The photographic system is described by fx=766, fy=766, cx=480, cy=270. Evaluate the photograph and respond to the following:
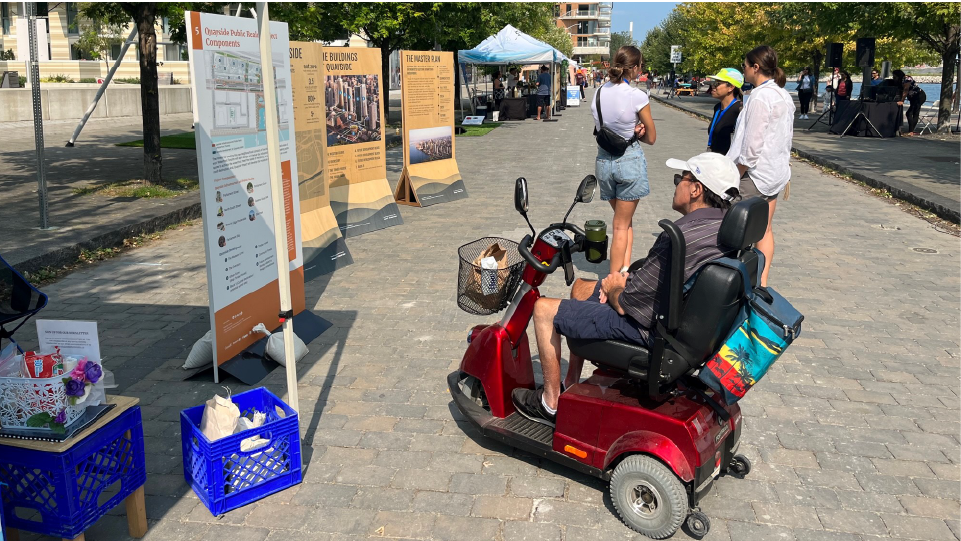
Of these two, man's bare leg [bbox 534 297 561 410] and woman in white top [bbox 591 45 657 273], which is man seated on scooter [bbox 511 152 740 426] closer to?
man's bare leg [bbox 534 297 561 410]

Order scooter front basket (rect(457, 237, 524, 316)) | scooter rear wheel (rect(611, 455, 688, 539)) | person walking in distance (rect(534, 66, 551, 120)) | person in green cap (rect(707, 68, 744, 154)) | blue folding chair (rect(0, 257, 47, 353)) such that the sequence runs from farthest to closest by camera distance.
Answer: person walking in distance (rect(534, 66, 551, 120)) < person in green cap (rect(707, 68, 744, 154)) < scooter front basket (rect(457, 237, 524, 316)) < blue folding chair (rect(0, 257, 47, 353)) < scooter rear wheel (rect(611, 455, 688, 539))

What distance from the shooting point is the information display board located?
35.6 feet

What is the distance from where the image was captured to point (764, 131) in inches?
233

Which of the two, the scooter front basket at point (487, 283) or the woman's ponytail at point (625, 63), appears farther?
the woman's ponytail at point (625, 63)

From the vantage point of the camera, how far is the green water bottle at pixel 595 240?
372 centimetres

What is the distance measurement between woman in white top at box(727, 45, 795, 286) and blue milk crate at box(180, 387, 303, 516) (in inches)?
160

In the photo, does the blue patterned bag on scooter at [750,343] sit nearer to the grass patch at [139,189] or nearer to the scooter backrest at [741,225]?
the scooter backrest at [741,225]

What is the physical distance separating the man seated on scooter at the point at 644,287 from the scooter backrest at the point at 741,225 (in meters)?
0.14

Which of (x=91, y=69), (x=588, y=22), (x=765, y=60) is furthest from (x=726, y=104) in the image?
(x=588, y=22)

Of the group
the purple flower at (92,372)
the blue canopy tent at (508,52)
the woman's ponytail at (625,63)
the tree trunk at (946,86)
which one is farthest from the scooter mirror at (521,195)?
the blue canopy tent at (508,52)

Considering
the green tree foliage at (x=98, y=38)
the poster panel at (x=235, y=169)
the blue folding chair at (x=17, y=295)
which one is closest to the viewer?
the blue folding chair at (x=17, y=295)

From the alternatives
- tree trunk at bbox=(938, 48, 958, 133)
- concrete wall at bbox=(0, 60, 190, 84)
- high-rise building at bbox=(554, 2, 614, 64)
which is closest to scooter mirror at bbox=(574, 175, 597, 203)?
tree trunk at bbox=(938, 48, 958, 133)

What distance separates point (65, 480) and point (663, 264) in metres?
2.58

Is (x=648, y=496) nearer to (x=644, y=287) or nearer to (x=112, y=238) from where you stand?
(x=644, y=287)
